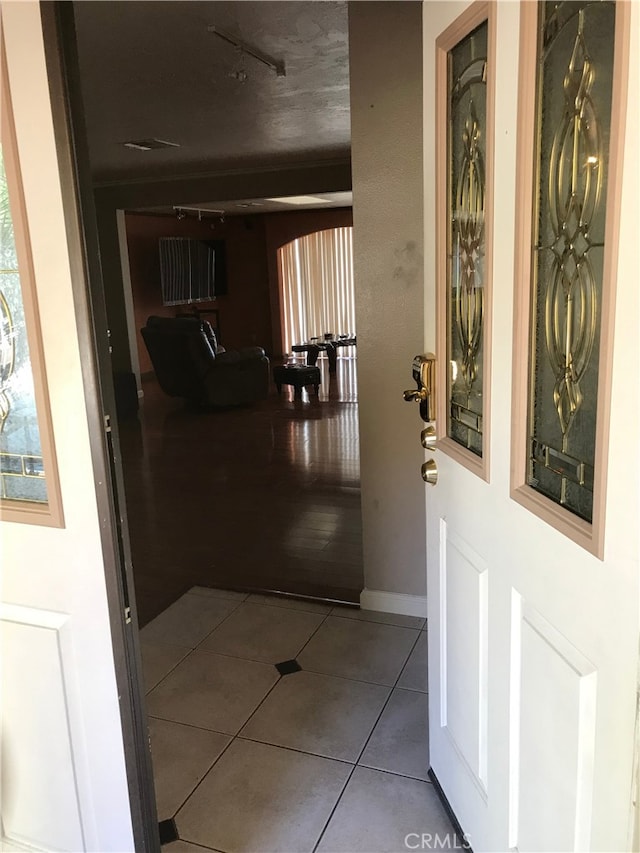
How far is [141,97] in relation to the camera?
405cm

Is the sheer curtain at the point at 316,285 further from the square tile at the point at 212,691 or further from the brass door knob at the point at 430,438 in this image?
the brass door knob at the point at 430,438

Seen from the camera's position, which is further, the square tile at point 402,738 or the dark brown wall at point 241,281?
the dark brown wall at point 241,281

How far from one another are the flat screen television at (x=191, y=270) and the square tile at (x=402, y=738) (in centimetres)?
890

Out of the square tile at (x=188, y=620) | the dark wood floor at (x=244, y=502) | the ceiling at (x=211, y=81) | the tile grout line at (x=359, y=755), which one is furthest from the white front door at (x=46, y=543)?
the ceiling at (x=211, y=81)

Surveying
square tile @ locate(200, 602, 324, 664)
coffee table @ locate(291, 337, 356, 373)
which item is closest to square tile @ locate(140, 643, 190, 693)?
square tile @ locate(200, 602, 324, 664)

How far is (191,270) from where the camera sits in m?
11.0

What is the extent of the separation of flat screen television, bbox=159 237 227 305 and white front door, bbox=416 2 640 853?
30.3 feet

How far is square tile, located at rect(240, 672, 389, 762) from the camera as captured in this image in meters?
2.16

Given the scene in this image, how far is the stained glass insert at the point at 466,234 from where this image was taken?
137 cm

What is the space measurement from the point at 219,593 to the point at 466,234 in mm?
2264

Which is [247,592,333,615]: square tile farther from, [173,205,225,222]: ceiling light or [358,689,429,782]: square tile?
[173,205,225,222]: ceiling light

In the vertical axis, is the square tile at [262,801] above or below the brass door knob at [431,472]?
below

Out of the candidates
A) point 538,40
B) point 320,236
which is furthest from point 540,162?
point 320,236

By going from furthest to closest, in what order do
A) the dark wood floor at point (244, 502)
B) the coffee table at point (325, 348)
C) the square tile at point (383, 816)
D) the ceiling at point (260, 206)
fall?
the coffee table at point (325, 348) → the ceiling at point (260, 206) → the dark wood floor at point (244, 502) → the square tile at point (383, 816)
